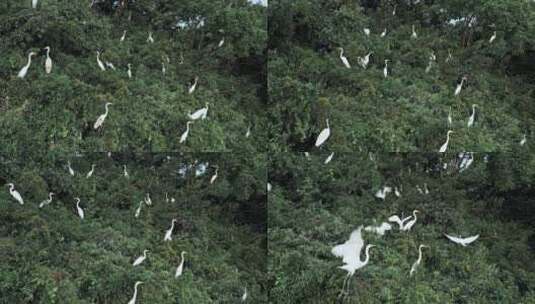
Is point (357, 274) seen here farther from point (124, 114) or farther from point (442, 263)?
point (124, 114)

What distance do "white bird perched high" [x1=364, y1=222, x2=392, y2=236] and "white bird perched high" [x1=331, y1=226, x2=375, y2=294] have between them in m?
0.06

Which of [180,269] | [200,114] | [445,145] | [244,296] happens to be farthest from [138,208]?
[445,145]

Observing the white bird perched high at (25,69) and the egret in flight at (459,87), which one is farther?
the egret in flight at (459,87)

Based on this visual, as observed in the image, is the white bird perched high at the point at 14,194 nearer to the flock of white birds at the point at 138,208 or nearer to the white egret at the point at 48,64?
the flock of white birds at the point at 138,208

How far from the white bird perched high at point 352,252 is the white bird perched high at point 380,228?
0.18 ft

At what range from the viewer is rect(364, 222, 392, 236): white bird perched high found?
162 inches

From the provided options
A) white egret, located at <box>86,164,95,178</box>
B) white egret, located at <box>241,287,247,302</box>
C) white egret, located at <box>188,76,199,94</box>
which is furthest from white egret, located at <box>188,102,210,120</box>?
white egret, located at <box>241,287,247,302</box>

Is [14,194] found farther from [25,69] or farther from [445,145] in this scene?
[445,145]

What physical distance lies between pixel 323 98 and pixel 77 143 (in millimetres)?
1247

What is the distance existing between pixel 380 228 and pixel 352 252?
319mm

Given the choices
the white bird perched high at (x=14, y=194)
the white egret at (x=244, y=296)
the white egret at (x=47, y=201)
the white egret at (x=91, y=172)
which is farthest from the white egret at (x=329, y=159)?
the white bird perched high at (x=14, y=194)

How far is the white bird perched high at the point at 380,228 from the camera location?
13.5 ft

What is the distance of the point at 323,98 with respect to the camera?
3.97 metres

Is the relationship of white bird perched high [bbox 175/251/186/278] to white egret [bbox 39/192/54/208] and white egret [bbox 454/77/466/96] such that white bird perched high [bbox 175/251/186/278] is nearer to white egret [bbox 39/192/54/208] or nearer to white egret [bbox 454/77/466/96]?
white egret [bbox 39/192/54/208]
